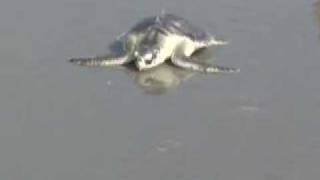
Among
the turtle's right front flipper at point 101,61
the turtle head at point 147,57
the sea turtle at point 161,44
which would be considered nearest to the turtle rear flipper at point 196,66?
the sea turtle at point 161,44

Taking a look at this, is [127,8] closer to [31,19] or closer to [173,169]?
[31,19]

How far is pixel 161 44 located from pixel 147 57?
1.00 feet

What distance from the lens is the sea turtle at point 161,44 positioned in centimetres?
1005

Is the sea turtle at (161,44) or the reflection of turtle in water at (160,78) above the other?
the sea turtle at (161,44)

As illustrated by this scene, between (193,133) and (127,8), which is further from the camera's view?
(127,8)

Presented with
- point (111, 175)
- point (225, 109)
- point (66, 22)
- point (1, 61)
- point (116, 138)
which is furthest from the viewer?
point (66, 22)

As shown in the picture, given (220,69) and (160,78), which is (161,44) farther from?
(220,69)

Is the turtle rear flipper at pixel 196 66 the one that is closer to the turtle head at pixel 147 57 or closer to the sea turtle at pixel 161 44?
the sea turtle at pixel 161 44

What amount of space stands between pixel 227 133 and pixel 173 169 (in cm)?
87

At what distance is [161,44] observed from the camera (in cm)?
1034

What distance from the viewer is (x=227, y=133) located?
8.61 meters

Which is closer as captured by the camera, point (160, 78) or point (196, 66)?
point (160, 78)

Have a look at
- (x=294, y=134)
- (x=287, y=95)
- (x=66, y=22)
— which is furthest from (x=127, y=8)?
(x=294, y=134)

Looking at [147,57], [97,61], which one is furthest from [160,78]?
[97,61]
